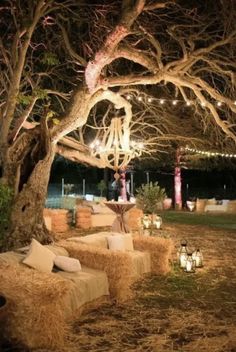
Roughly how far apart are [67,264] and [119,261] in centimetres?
59

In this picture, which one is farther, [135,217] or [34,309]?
[135,217]

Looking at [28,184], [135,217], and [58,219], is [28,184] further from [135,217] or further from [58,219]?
[135,217]

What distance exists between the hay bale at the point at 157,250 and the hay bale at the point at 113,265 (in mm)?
1201

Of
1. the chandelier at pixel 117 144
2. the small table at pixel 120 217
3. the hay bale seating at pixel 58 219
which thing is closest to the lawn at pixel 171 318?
the small table at pixel 120 217

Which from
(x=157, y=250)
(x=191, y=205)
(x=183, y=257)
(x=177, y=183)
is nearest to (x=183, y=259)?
(x=183, y=257)

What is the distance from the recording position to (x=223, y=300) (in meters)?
5.42

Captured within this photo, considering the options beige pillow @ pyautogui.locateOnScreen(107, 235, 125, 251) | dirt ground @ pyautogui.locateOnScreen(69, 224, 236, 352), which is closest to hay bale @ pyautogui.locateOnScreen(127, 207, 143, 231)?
dirt ground @ pyautogui.locateOnScreen(69, 224, 236, 352)

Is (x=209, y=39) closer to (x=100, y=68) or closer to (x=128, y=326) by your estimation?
(x=100, y=68)

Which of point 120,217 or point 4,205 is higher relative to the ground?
point 4,205

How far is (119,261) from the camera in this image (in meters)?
5.38

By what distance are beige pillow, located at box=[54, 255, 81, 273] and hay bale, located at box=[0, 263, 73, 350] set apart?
1202mm

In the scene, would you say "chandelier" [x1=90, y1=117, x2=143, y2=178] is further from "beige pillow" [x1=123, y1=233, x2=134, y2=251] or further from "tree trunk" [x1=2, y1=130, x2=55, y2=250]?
"beige pillow" [x1=123, y1=233, x2=134, y2=251]

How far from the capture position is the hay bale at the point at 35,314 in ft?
12.3

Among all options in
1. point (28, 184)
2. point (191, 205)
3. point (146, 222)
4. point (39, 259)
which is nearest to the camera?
point (39, 259)
